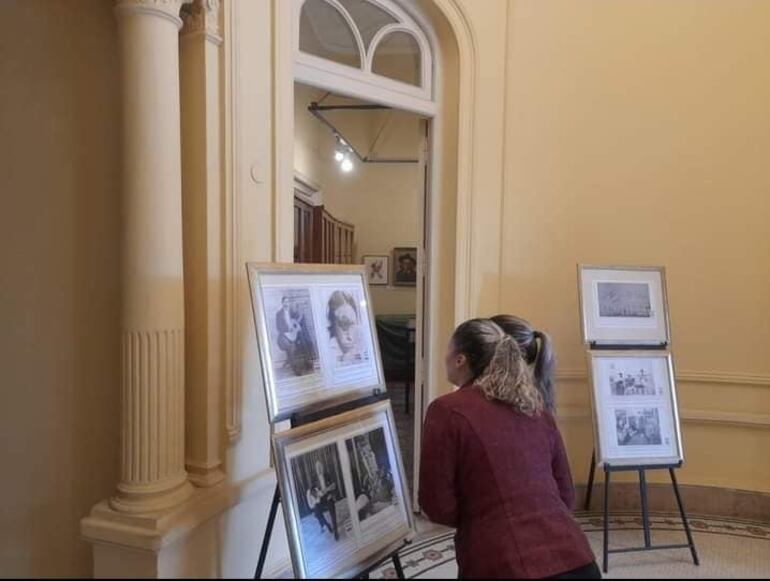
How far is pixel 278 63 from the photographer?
2.46 metres

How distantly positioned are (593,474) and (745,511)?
926 mm

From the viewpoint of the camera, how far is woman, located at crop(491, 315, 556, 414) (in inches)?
73.1

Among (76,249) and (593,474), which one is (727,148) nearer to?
(593,474)

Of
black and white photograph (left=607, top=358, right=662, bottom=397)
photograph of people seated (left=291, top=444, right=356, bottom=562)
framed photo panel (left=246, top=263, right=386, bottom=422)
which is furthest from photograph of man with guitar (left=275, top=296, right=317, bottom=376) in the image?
black and white photograph (left=607, top=358, right=662, bottom=397)

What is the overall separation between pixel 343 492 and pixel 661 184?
8.78 ft

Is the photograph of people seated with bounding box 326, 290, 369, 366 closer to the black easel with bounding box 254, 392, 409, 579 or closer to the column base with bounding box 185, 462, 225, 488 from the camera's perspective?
the black easel with bounding box 254, 392, 409, 579

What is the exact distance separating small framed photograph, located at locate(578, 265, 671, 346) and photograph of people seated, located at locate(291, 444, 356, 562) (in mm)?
1755

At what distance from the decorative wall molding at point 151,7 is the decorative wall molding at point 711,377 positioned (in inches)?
106

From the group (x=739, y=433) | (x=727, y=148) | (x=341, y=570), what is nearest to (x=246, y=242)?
(x=341, y=570)

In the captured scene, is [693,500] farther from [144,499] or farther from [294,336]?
[144,499]

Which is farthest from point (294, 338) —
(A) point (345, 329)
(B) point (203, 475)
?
(B) point (203, 475)

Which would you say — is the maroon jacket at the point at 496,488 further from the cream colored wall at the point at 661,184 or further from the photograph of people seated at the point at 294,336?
the cream colored wall at the point at 661,184

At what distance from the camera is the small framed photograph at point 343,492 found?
1.72 meters

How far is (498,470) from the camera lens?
1.56 m
